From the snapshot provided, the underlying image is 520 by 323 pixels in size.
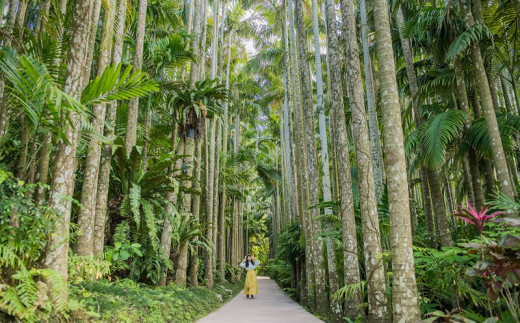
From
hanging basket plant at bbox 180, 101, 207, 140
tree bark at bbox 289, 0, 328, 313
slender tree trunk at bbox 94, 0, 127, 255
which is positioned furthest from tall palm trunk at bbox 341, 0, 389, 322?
hanging basket plant at bbox 180, 101, 207, 140

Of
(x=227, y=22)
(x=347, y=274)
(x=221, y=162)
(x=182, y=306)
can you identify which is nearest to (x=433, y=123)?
(x=347, y=274)

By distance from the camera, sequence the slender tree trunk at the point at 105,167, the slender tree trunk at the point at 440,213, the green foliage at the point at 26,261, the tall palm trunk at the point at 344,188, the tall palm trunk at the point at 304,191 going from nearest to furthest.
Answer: the green foliage at the point at 26,261, the slender tree trunk at the point at 105,167, the tall palm trunk at the point at 344,188, the slender tree trunk at the point at 440,213, the tall palm trunk at the point at 304,191

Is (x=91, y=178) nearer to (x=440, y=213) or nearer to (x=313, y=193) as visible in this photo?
(x=313, y=193)

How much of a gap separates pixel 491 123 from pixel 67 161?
7.02 meters

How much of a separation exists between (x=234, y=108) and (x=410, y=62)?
59.0ft

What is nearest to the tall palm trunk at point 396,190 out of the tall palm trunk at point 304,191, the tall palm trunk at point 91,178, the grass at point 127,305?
the grass at point 127,305

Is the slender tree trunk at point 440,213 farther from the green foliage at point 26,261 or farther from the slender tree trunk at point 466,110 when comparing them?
the green foliage at point 26,261

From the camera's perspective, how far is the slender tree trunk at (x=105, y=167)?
6211 mm

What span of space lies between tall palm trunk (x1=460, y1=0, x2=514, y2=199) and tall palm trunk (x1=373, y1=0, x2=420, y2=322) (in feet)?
9.19

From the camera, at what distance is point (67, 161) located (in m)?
4.12

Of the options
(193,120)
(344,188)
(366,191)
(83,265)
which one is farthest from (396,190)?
(193,120)

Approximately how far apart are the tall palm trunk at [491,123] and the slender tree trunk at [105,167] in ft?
Result: 22.0

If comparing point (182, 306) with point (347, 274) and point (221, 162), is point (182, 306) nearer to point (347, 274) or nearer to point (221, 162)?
point (347, 274)

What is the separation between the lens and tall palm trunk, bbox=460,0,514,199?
5.98 m
